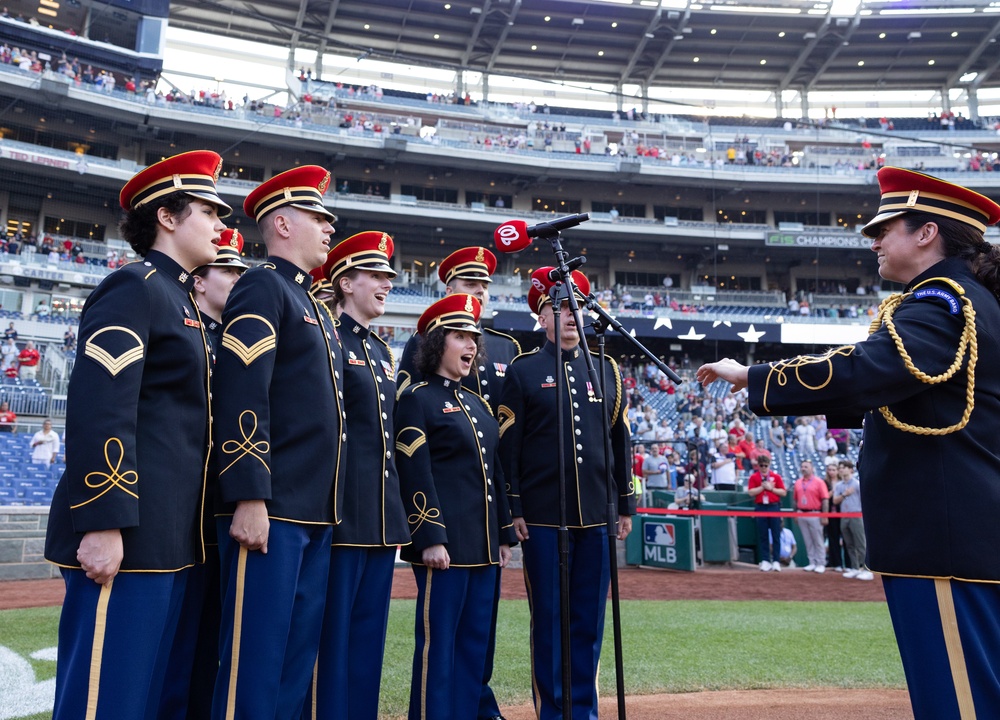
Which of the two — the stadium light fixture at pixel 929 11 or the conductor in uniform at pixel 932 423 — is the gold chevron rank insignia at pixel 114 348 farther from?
the stadium light fixture at pixel 929 11

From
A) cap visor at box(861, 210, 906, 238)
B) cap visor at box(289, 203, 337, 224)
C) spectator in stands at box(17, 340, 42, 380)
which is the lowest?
cap visor at box(861, 210, 906, 238)

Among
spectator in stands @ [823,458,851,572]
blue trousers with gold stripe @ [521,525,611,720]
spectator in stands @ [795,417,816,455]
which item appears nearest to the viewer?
blue trousers with gold stripe @ [521,525,611,720]

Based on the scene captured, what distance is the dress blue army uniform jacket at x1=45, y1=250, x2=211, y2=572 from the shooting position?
261 cm

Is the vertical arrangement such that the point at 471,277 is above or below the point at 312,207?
above

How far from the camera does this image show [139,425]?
2814 mm

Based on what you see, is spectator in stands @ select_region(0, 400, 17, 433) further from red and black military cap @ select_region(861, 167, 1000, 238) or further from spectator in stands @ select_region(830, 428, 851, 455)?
spectator in stands @ select_region(830, 428, 851, 455)

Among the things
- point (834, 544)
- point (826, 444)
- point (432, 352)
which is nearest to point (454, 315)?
point (432, 352)

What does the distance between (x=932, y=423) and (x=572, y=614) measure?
8.05 ft

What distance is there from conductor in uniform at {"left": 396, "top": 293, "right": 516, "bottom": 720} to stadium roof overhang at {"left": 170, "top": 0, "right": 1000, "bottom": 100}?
136 feet

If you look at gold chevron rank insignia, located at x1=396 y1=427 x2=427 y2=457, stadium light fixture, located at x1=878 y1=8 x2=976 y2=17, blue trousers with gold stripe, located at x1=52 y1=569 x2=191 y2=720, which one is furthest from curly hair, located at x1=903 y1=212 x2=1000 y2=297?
stadium light fixture, located at x1=878 y1=8 x2=976 y2=17

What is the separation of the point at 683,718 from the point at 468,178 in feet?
125

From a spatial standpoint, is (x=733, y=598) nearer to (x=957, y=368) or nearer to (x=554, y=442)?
(x=554, y=442)

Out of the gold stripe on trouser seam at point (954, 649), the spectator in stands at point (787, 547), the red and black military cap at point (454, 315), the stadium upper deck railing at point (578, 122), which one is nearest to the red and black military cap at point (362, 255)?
the red and black military cap at point (454, 315)

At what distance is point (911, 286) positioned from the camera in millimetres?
3043
